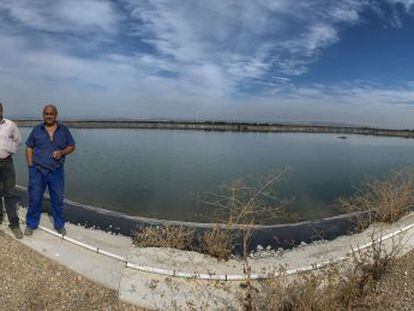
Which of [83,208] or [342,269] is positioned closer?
[342,269]

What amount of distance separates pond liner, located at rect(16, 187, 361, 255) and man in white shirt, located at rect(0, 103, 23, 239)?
2.29 m

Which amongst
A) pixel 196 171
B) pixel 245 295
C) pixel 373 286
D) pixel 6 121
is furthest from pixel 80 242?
pixel 196 171

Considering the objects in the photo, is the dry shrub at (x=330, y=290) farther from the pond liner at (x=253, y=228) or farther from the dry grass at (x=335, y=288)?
the pond liner at (x=253, y=228)

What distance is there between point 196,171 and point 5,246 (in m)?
16.8

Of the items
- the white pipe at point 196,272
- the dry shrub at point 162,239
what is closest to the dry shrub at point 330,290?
the white pipe at point 196,272

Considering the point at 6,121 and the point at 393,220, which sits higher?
the point at 6,121

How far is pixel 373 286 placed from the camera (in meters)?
6.00

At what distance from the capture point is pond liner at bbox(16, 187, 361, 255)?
905 centimetres

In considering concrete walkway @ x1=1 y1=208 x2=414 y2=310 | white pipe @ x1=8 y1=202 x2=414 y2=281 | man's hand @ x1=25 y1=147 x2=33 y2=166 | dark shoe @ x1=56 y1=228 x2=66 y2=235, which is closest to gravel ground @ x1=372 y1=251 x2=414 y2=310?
white pipe @ x1=8 y1=202 x2=414 y2=281

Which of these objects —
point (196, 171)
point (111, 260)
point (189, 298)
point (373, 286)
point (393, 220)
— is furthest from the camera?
point (196, 171)

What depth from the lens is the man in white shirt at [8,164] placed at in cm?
658

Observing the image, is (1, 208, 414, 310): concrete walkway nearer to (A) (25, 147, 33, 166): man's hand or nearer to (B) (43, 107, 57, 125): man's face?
(A) (25, 147, 33, 166): man's hand

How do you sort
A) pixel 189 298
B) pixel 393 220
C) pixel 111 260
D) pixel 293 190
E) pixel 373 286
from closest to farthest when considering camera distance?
1. pixel 189 298
2. pixel 373 286
3. pixel 111 260
4. pixel 393 220
5. pixel 293 190

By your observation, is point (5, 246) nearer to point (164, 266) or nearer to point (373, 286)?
point (164, 266)
